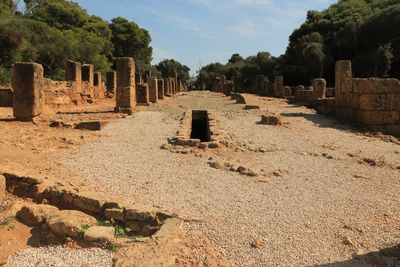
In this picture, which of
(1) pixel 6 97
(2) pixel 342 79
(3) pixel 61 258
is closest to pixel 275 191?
(3) pixel 61 258

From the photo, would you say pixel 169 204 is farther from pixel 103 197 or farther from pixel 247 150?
pixel 247 150

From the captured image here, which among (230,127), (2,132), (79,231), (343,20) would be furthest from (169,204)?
(343,20)

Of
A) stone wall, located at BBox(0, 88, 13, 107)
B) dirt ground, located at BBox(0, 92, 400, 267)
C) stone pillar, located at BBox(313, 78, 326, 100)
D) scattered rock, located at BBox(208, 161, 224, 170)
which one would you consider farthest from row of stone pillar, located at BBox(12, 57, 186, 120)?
stone pillar, located at BBox(313, 78, 326, 100)

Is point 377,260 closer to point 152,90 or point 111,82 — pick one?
point 152,90

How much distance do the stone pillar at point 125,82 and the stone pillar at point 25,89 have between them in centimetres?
509

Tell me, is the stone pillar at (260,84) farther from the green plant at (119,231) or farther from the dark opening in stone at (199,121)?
the green plant at (119,231)

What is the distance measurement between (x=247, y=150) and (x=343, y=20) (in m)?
42.6

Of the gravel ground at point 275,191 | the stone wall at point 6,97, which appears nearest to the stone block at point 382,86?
the gravel ground at point 275,191

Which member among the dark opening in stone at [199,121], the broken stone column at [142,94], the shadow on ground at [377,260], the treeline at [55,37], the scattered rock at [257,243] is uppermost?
the treeline at [55,37]

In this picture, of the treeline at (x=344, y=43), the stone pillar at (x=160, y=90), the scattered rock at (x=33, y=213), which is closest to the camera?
the scattered rock at (x=33, y=213)

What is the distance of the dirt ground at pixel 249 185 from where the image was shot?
4809 millimetres

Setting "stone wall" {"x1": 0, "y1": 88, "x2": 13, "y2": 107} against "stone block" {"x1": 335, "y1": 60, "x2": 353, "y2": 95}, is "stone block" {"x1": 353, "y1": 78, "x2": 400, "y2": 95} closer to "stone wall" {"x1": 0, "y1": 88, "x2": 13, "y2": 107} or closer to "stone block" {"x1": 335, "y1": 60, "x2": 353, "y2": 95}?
"stone block" {"x1": 335, "y1": 60, "x2": 353, "y2": 95}

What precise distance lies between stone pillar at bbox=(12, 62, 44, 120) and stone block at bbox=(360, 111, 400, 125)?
11.5 m

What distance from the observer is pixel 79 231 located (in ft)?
17.0
